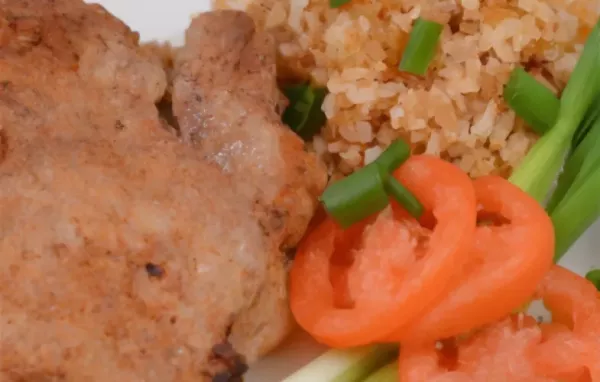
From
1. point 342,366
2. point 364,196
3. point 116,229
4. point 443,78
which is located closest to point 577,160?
point 443,78

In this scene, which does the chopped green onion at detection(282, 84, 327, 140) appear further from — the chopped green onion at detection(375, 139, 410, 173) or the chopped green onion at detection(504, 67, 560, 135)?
the chopped green onion at detection(504, 67, 560, 135)

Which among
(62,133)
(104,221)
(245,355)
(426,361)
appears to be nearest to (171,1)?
(62,133)

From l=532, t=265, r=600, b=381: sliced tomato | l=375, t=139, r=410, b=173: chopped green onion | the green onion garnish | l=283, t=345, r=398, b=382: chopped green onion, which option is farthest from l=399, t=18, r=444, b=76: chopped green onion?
l=283, t=345, r=398, b=382: chopped green onion

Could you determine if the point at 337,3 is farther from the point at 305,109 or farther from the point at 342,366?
the point at 342,366

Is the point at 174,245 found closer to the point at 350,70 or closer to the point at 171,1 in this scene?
the point at 350,70

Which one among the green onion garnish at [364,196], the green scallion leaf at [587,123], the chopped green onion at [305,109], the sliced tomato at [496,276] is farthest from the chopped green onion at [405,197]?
the green scallion leaf at [587,123]
